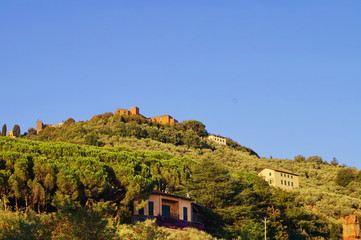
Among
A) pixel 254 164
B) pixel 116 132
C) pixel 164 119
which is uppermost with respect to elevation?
pixel 164 119

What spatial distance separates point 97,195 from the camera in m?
44.5

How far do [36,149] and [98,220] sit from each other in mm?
26738

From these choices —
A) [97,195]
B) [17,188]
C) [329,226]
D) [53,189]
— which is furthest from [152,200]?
[329,226]

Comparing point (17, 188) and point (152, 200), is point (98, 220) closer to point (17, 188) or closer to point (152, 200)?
point (17, 188)

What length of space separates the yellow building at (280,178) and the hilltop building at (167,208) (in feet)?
152

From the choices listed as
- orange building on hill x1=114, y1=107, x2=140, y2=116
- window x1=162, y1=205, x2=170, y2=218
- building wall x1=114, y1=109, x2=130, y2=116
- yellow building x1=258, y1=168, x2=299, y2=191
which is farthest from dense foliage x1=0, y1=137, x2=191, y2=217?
orange building on hill x1=114, y1=107, x2=140, y2=116

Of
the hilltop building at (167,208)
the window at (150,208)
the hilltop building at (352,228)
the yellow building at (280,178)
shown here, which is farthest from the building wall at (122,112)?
the hilltop building at (352,228)

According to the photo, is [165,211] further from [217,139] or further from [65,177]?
[217,139]

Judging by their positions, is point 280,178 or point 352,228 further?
point 280,178

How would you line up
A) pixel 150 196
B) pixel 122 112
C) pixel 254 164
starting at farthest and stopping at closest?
pixel 122 112 → pixel 254 164 → pixel 150 196

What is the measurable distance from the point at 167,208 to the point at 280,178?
50551mm

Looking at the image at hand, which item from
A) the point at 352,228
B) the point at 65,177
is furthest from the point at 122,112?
the point at 352,228

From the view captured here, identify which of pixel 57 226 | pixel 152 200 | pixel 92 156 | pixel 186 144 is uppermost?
pixel 186 144

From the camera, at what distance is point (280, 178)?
96.4m
